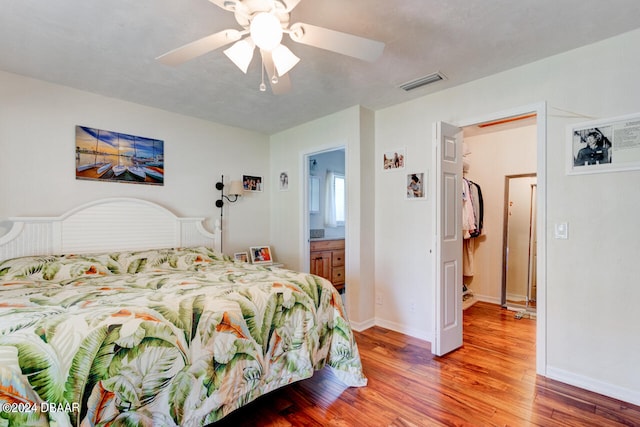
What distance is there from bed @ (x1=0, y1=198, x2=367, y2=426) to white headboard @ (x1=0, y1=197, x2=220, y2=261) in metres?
0.01

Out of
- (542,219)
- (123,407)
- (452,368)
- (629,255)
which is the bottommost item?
(452,368)

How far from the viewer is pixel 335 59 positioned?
2273 mm

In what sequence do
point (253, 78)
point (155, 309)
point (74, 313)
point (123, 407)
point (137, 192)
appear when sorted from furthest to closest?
point (137, 192)
point (253, 78)
point (155, 309)
point (74, 313)
point (123, 407)

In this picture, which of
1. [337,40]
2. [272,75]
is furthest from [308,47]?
[337,40]

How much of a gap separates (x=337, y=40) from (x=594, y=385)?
2.75 m

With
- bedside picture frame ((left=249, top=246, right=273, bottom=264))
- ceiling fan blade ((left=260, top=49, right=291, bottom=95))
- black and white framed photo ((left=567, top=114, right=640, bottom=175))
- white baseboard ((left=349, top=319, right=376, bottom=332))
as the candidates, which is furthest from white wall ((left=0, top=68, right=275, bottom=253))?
black and white framed photo ((left=567, top=114, right=640, bottom=175))

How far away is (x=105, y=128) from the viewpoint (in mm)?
2943

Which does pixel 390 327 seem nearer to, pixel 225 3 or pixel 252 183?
pixel 252 183

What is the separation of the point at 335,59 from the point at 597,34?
1728 mm

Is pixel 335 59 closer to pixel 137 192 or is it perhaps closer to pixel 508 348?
pixel 137 192

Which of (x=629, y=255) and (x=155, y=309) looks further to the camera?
(x=629, y=255)

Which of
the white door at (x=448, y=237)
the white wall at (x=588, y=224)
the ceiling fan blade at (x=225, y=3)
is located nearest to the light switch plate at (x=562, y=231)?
the white wall at (x=588, y=224)

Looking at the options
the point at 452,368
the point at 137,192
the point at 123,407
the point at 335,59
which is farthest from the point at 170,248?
the point at 452,368

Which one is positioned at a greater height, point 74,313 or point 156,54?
point 156,54
